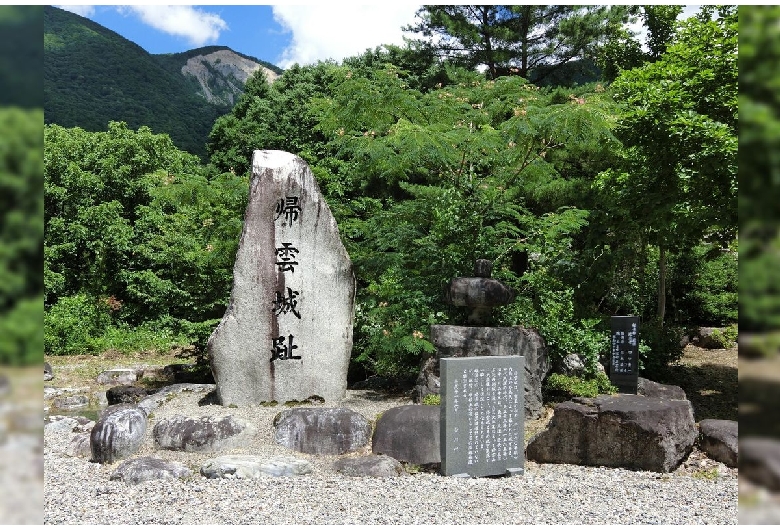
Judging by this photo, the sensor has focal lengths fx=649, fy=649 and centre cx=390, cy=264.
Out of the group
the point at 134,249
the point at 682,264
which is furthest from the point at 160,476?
the point at 682,264

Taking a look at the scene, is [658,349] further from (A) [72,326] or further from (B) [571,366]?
(A) [72,326]

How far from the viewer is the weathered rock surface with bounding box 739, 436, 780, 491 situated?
1.62 meters

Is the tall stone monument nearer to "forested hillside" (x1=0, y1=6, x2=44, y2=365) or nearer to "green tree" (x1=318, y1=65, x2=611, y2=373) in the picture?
"green tree" (x1=318, y1=65, x2=611, y2=373)

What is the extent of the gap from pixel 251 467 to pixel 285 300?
277 cm

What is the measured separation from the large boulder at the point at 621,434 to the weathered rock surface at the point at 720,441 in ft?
0.69

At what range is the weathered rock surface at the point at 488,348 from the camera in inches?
331

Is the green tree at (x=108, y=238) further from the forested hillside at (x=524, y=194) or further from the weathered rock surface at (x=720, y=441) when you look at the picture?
the weathered rock surface at (x=720, y=441)

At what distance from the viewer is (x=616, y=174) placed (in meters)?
11.1

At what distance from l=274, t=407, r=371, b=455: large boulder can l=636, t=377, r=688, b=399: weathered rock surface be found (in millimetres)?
4564

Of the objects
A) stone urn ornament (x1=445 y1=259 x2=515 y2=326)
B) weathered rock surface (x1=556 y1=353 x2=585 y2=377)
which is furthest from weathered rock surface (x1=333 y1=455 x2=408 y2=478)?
weathered rock surface (x1=556 y1=353 x2=585 y2=377)

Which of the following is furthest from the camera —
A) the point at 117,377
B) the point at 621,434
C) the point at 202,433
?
the point at 117,377

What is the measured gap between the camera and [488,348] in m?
8.41

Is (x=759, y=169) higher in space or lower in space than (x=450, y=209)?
lower

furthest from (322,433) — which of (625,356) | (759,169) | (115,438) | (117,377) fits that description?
(117,377)
